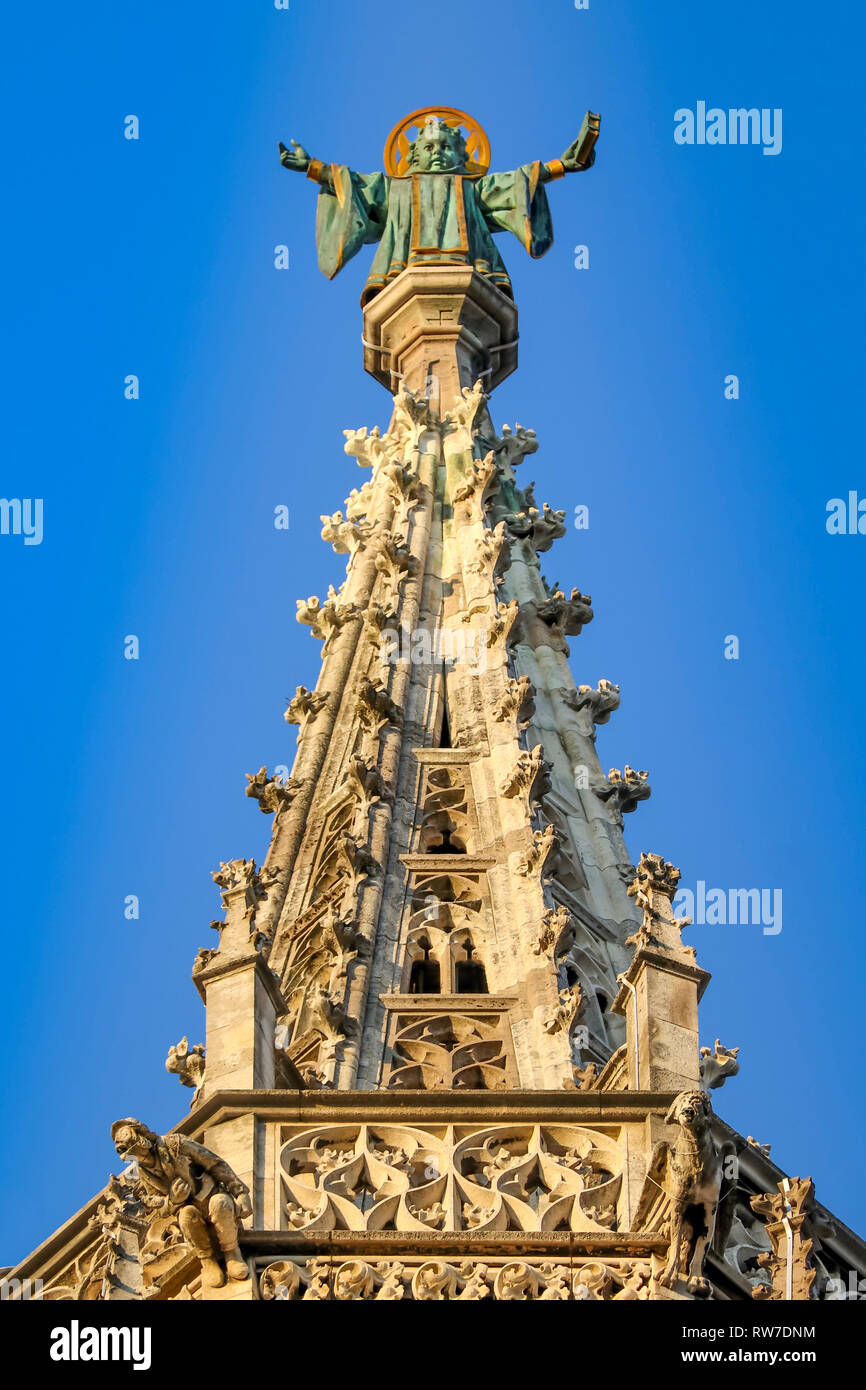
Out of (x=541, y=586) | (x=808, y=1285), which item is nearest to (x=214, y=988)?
(x=808, y=1285)

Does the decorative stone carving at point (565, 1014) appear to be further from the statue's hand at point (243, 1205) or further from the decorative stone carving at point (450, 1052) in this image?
the statue's hand at point (243, 1205)

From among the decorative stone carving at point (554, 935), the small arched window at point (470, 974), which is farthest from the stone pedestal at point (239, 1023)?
the small arched window at point (470, 974)

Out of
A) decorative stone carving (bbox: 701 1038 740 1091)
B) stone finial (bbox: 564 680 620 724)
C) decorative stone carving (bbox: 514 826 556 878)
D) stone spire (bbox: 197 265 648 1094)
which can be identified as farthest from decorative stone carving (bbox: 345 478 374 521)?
decorative stone carving (bbox: 701 1038 740 1091)

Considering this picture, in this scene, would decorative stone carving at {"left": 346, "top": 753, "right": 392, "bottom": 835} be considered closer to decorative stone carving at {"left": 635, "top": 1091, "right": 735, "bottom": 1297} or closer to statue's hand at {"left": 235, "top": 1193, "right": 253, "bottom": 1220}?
statue's hand at {"left": 235, "top": 1193, "right": 253, "bottom": 1220}

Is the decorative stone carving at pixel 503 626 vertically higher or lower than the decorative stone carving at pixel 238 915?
higher

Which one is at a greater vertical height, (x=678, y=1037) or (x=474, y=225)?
(x=474, y=225)

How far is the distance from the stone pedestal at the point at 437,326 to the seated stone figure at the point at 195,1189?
88.9 feet

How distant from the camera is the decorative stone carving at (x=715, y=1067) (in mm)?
24641

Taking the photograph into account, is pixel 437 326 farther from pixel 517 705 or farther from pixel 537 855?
pixel 537 855

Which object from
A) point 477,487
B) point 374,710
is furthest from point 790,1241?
point 477,487

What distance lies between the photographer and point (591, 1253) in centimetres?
2236
